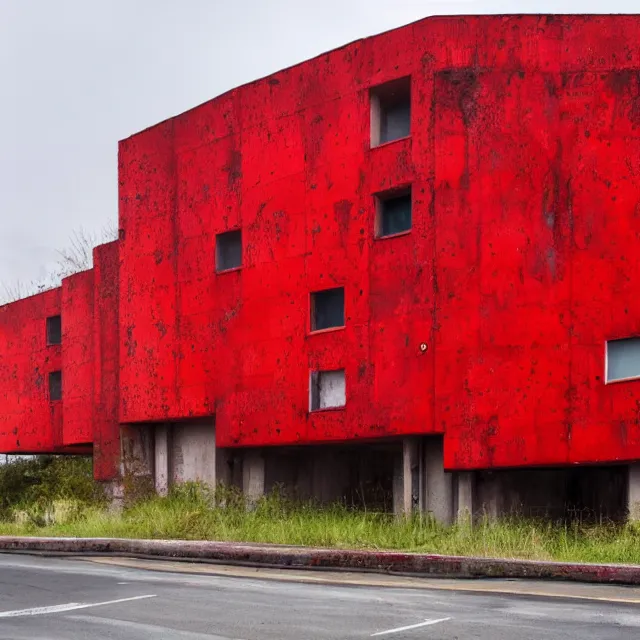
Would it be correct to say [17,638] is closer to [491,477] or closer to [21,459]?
[491,477]

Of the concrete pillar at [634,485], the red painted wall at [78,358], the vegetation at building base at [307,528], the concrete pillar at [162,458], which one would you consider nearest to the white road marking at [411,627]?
the vegetation at building base at [307,528]

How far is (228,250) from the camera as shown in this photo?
26.9 m

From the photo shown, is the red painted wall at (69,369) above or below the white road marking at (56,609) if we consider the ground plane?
above

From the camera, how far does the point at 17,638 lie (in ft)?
30.4

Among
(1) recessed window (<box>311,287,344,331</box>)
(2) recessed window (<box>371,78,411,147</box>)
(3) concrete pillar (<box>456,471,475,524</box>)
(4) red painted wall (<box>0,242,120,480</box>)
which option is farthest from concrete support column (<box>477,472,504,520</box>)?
(4) red painted wall (<box>0,242,120,480</box>)

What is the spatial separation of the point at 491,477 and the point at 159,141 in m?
12.4

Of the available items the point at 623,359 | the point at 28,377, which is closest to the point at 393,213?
the point at 623,359

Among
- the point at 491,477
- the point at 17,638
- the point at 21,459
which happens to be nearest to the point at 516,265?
the point at 491,477

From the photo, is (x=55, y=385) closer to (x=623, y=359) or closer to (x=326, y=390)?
(x=326, y=390)

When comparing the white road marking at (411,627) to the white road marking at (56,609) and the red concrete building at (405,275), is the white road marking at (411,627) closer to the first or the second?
the white road marking at (56,609)

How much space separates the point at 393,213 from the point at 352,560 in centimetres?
902

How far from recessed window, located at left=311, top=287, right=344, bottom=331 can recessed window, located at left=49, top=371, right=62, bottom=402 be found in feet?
46.0

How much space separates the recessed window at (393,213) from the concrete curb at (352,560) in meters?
7.19

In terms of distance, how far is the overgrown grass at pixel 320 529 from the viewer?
56.0ft
